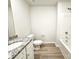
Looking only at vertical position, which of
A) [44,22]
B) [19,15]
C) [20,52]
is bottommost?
[20,52]

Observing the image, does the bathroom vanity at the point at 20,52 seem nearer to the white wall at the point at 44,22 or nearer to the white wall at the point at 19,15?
the white wall at the point at 19,15

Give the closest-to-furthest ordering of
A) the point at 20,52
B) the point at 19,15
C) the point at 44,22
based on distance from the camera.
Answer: the point at 20,52 → the point at 19,15 → the point at 44,22

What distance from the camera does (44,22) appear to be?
576 cm

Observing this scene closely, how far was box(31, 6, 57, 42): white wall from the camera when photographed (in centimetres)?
572

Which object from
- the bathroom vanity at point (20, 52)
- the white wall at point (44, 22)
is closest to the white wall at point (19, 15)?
the bathroom vanity at point (20, 52)

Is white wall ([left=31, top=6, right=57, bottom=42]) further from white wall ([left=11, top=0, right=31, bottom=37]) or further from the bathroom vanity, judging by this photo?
the bathroom vanity

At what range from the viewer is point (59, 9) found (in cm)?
465

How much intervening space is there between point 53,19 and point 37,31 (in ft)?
3.89

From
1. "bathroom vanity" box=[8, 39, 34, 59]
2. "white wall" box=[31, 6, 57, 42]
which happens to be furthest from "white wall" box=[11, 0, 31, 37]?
"white wall" box=[31, 6, 57, 42]

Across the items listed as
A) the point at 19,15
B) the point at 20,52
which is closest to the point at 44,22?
the point at 19,15

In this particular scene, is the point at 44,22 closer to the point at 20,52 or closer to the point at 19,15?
the point at 19,15

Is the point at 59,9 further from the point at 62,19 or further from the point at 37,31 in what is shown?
the point at 37,31

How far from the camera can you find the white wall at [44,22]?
572 cm
